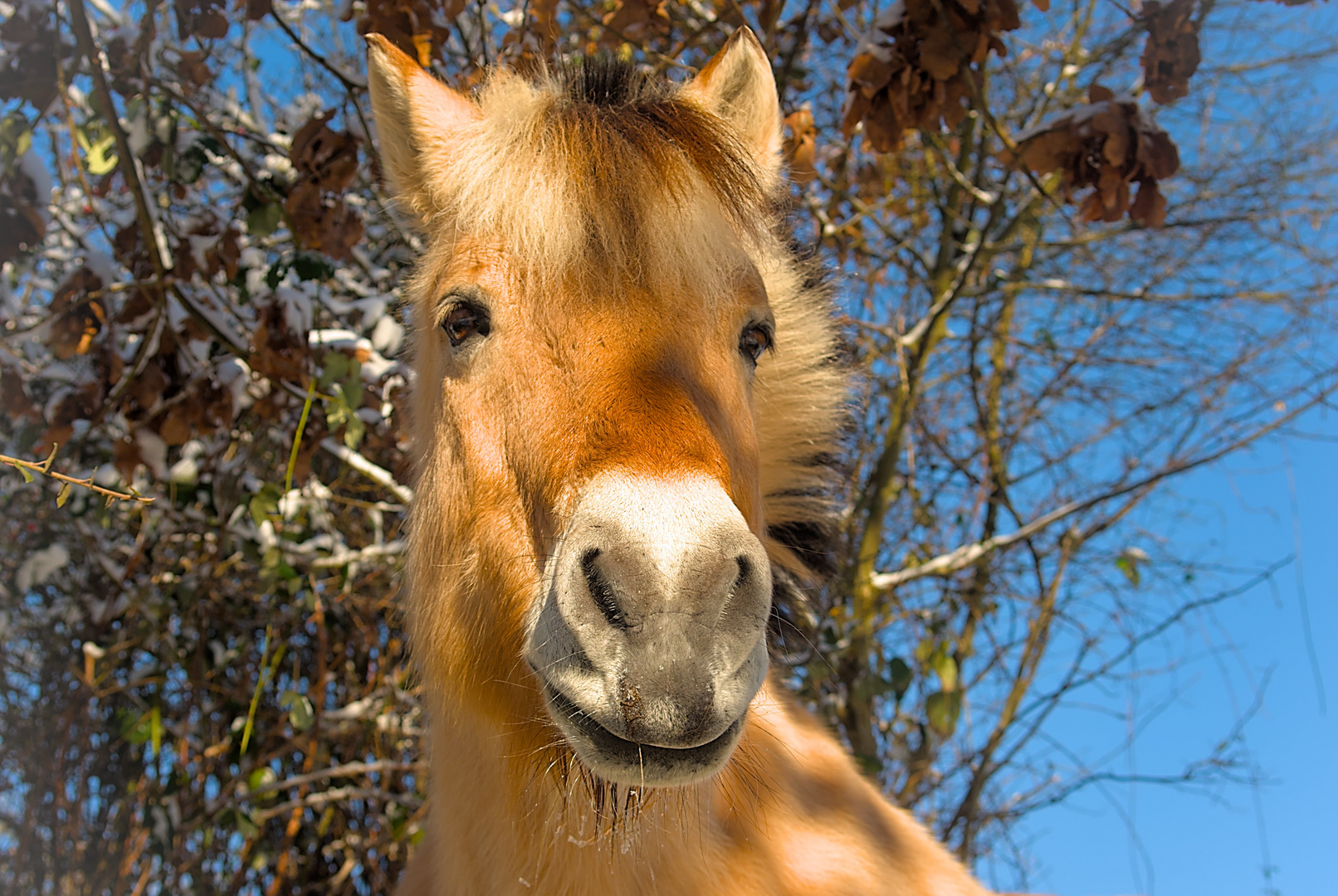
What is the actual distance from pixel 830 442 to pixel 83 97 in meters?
3.80

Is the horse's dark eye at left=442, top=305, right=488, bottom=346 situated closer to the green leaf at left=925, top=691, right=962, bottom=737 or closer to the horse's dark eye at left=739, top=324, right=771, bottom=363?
the horse's dark eye at left=739, top=324, right=771, bottom=363

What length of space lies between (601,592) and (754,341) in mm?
805

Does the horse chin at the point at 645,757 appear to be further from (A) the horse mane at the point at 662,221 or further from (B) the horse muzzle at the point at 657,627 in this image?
(A) the horse mane at the point at 662,221

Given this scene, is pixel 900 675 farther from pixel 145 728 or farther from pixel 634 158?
pixel 145 728

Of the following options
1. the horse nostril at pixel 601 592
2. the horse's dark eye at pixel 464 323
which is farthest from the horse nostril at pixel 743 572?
the horse's dark eye at pixel 464 323

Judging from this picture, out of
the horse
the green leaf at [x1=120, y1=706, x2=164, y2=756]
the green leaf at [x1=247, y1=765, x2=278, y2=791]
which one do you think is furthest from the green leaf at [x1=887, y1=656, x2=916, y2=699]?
the green leaf at [x1=120, y1=706, x2=164, y2=756]

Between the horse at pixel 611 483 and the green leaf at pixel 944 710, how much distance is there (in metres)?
1.78

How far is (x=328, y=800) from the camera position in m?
4.85

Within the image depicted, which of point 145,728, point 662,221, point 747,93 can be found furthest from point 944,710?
point 145,728

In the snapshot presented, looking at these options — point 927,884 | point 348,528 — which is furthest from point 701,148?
point 348,528

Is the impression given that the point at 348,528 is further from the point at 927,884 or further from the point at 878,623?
the point at 927,884

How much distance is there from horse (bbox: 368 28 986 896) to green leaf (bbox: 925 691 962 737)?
5.84 ft

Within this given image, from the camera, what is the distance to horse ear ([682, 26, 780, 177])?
219 cm

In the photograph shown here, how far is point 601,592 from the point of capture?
1194 mm
